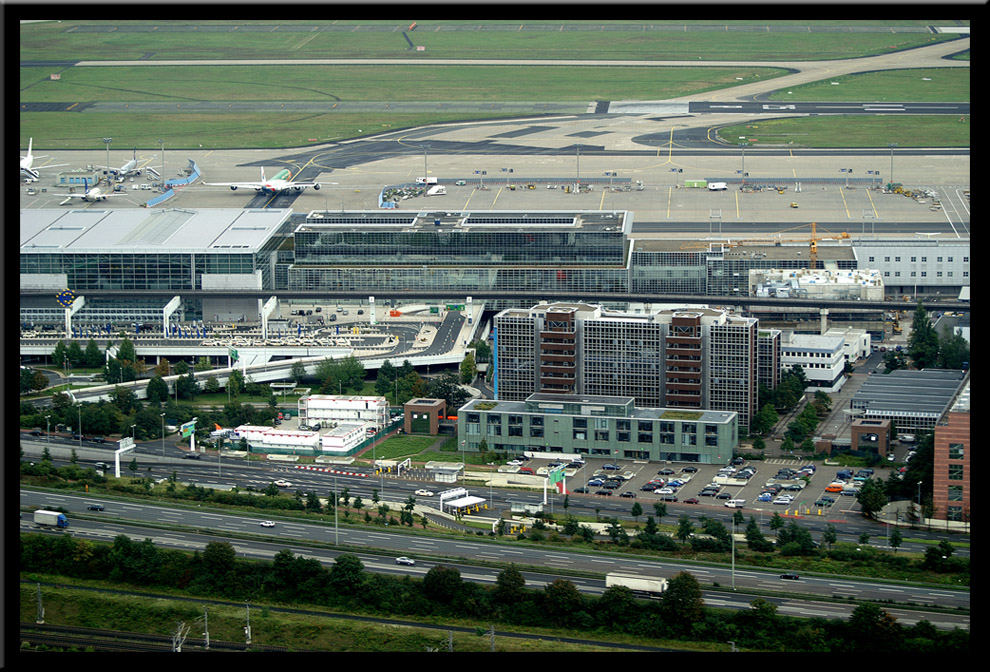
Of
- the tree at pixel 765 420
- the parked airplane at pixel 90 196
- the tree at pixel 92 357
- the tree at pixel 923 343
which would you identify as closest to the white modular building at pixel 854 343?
the tree at pixel 923 343

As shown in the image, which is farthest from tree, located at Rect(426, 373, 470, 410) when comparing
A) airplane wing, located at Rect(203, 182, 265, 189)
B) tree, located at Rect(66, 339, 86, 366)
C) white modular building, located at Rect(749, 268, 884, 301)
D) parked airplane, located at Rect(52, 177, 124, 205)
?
parked airplane, located at Rect(52, 177, 124, 205)

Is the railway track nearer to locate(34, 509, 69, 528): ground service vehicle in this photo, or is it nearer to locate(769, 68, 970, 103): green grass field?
locate(34, 509, 69, 528): ground service vehicle

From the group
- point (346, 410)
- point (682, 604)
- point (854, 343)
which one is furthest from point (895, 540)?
point (854, 343)

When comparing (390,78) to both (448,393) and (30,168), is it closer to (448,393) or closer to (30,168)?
(30,168)

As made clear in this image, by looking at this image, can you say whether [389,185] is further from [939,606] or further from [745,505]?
[939,606]

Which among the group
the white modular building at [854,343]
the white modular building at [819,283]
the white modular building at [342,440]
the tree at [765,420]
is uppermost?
the white modular building at [819,283]

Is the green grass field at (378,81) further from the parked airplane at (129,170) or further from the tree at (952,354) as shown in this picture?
the tree at (952,354)

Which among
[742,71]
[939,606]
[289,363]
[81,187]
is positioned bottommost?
[939,606]
